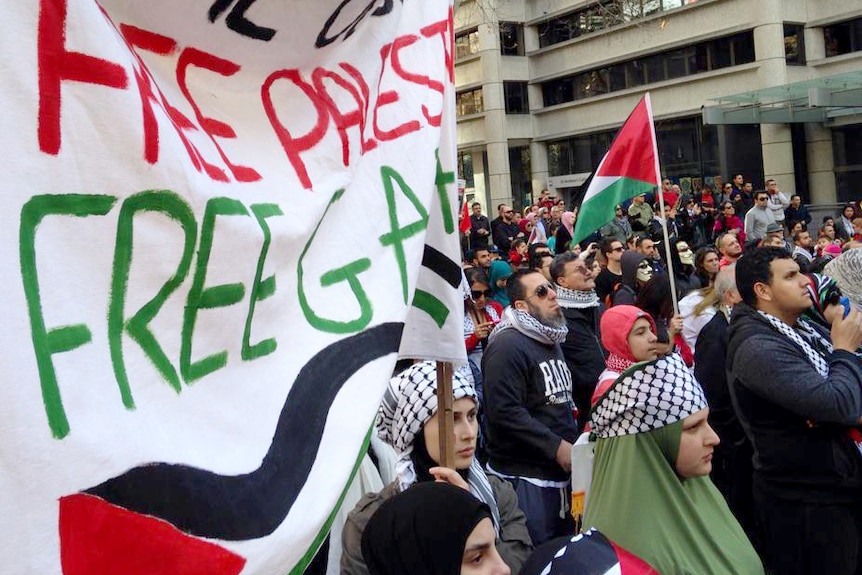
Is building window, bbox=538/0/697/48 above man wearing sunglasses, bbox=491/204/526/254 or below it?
above

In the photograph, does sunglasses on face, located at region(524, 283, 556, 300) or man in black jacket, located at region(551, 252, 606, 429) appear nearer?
sunglasses on face, located at region(524, 283, 556, 300)

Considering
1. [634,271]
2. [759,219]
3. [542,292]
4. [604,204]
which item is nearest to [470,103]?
[759,219]

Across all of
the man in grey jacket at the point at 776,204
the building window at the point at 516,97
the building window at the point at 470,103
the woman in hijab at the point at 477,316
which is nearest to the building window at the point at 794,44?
the man in grey jacket at the point at 776,204

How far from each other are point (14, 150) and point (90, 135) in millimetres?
141

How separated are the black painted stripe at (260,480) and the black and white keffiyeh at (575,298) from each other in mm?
4045

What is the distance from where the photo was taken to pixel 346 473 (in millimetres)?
1632

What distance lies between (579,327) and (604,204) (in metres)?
1.07

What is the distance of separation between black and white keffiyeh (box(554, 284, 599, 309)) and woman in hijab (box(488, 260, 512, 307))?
2744mm

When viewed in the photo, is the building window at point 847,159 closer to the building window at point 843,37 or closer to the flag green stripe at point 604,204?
the building window at point 843,37

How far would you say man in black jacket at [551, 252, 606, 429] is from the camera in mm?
5539

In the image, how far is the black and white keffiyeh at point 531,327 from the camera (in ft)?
14.8

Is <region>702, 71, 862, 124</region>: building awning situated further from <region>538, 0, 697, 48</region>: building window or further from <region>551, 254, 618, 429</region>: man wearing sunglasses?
<region>551, 254, 618, 429</region>: man wearing sunglasses

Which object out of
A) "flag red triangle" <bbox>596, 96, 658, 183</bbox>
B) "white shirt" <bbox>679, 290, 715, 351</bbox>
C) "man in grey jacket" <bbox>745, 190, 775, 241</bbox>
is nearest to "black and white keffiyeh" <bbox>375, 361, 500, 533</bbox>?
"white shirt" <bbox>679, 290, 715, 351</bbox>

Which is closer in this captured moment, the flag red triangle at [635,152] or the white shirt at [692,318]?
the white shirt at [692,318]
